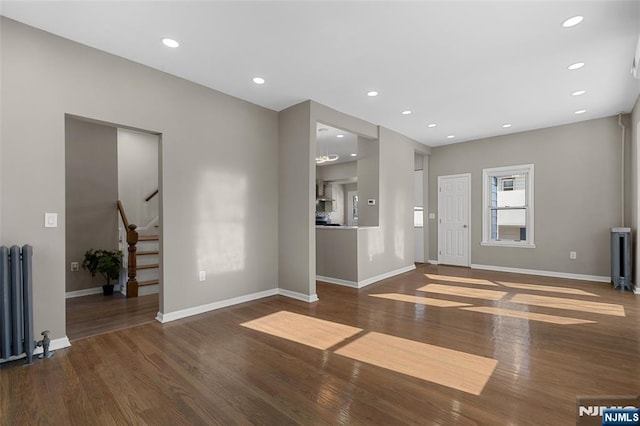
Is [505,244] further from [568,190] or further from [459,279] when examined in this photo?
[459,279]

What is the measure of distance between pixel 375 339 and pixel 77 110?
143 inches

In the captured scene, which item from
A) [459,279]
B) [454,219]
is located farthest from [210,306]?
[454,219]

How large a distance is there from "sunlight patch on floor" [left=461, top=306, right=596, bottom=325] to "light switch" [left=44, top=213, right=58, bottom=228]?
4.57 meters

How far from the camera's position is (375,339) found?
2.95m

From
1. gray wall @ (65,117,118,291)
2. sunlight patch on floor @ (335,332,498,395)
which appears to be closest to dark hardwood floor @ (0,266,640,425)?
sunlight patch on floor @ (335,332,498,395)

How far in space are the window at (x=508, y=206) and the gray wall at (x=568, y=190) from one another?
5.2 inches

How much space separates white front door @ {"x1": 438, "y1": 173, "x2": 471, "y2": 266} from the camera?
6.94m

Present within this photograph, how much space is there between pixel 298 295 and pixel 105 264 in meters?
2.94

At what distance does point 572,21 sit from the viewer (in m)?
2.64

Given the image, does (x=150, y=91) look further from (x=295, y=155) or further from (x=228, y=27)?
(x=295, y=155)

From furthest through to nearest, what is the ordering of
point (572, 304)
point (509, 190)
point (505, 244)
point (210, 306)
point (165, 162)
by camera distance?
point (509, 190) < point (505, 244) < point (572, 304) < point (210, 306) < point (165, 162)

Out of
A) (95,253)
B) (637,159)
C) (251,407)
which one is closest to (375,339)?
(251,407)

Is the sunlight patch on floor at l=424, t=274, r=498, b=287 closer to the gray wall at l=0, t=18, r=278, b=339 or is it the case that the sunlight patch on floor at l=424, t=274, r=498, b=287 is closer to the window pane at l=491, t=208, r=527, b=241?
the window pane at l=491, t=208, r=527, b=241

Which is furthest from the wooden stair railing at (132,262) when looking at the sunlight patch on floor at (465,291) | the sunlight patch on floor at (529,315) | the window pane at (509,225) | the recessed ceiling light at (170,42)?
the window pane at (509,225)
